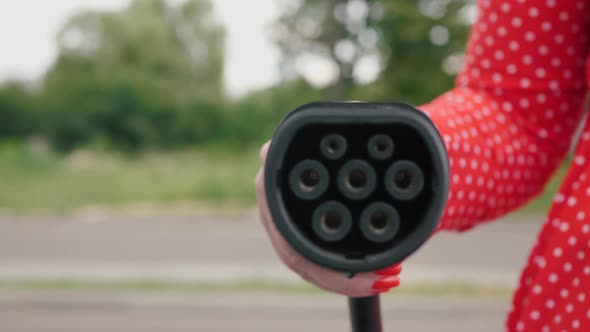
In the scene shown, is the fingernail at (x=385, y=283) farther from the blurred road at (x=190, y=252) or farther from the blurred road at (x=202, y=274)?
the blurred road at (x=190, y=252)

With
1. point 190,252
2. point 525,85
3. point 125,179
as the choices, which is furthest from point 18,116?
point 525,85

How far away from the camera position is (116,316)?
635 cm

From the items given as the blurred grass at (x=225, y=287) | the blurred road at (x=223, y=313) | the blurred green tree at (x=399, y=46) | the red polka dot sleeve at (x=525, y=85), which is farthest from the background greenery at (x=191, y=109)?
the red polka dot sleeve at (x=525, y=85)

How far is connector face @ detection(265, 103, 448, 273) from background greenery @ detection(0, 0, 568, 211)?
1095 cm

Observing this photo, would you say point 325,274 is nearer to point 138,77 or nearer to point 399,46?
point 399,46

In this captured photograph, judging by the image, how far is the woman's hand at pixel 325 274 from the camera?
60 cm

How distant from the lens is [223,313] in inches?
249

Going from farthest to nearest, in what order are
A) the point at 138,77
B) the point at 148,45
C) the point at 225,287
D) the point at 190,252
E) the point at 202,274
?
the point at 148,45 < the point at 138,77 < the point at 190,252 < the point at 202,274 < the point at 225,287

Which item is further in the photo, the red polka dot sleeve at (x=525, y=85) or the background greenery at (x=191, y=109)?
the background greenery at (x=191, y=109)

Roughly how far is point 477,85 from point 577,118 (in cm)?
13

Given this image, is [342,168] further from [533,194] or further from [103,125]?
[103,125]

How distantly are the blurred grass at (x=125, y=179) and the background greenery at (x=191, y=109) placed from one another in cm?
3

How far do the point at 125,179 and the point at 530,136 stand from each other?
13595 millimetres

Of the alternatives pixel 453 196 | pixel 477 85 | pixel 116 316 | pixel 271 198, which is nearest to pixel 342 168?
pixel 271 198
